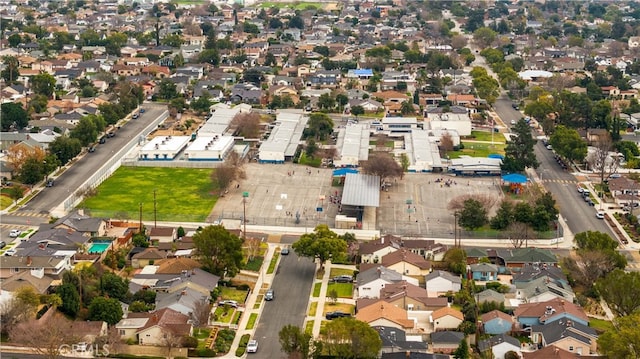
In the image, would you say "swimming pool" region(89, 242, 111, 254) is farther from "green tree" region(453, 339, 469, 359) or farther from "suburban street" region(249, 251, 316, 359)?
"green tree" region(453, 339, 469, 359)

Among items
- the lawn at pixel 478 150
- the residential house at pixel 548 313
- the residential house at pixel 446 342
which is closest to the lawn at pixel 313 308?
the residential house at pixel 446 342

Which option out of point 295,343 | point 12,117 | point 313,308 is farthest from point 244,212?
point 12,117

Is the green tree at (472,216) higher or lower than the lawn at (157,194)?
higher

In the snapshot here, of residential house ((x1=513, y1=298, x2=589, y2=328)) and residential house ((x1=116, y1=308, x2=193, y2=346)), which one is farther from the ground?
residential house ((x1=513, y1=298, x2=589, y2=328))

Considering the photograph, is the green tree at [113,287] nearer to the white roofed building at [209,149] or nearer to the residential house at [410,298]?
the residential house at [410,298]

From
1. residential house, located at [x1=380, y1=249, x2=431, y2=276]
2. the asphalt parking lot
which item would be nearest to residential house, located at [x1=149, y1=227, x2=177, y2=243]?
the asphalt parking lot

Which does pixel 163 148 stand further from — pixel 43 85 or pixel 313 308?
pixel 313 308
